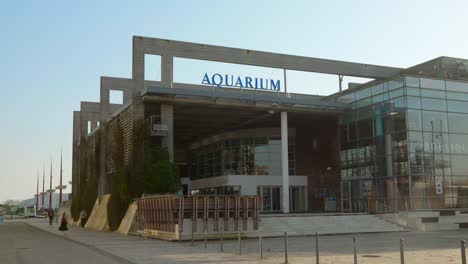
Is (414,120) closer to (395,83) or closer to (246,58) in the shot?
(395,83)

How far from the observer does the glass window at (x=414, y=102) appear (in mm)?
34594

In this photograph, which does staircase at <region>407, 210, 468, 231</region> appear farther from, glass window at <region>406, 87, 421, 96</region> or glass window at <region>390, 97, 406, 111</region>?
glass window at <region>406, 87, 421, 96</region>

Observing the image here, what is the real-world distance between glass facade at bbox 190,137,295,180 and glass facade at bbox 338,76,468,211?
11682 millimetres

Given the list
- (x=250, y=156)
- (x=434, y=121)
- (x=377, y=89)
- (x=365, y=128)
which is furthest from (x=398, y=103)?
(x=250, y=156)

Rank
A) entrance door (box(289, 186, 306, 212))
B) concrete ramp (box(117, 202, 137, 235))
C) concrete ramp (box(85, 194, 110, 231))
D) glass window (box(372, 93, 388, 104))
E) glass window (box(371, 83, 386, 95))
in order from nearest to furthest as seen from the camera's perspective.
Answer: concrete ramp (box(117, 202, 137, 235))
glass window (box(372, 93, 388, 104))
glass window (box(371, 83, 386, 95))
concrete ramp (box(85, 194, 110, 231))
entrance door (box(289, 186, 306, 212))

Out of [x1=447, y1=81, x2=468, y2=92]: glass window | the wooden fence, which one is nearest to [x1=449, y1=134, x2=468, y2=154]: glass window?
[x1=447, y1=81, x2=468, y2=92]: glass window

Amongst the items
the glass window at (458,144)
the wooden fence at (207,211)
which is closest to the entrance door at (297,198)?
the glass window at (458,144)

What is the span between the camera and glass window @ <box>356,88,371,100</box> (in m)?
38.3

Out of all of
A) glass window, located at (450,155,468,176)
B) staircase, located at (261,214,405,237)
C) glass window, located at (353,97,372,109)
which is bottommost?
staircase, located at (261,214,405,237)

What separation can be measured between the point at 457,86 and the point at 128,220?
80.2 feet

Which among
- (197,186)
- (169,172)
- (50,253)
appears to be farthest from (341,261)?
(197,186)

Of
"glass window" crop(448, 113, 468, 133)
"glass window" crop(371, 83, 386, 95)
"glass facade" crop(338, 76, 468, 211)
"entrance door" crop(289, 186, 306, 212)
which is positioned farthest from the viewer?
"entrance door" crop(289, 186, 306, 212)

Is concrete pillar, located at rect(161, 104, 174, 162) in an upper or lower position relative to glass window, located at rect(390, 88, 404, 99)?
lower

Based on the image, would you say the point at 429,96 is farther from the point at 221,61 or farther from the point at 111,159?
the point at 111,159
